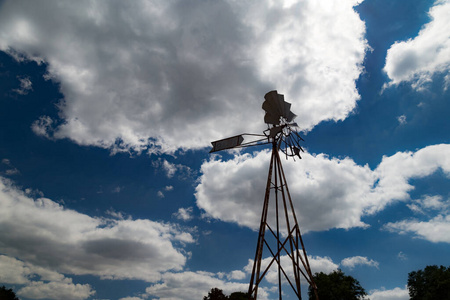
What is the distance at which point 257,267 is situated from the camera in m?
14.8

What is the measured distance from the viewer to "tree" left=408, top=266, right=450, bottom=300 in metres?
38.6

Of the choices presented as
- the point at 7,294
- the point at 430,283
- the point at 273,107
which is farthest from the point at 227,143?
the point at 7,294

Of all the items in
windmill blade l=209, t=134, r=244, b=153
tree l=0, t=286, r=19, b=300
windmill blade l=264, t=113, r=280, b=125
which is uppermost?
windmill blade l=264, t=113, r=280, b=125

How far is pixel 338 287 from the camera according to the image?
132ft

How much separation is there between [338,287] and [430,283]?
1470 cm

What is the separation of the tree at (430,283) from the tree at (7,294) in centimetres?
6671

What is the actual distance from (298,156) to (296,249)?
19.0 ft

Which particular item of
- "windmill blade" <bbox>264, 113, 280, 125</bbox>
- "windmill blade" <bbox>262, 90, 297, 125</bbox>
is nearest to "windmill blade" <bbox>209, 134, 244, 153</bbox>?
"windmill blade" <bbox>264, 113, 280, 125</bbox>

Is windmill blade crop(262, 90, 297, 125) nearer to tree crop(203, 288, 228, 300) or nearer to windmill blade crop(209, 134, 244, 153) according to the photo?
windmill blade crop(209, 134, 244, 153)

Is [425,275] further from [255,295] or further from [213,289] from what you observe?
[255,295]

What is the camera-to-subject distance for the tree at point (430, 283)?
Answer: 127 ft

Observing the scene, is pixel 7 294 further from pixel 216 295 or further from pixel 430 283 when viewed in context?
pixel 430 283

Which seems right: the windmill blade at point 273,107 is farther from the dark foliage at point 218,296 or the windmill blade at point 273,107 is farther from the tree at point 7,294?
the tree at point 7,294

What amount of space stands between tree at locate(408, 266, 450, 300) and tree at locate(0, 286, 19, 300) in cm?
6671
